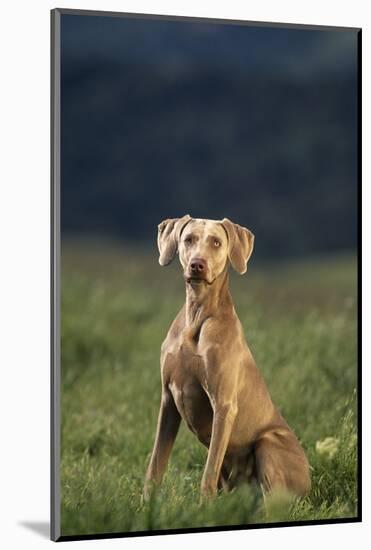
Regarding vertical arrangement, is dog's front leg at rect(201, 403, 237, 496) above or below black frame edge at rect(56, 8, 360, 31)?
below

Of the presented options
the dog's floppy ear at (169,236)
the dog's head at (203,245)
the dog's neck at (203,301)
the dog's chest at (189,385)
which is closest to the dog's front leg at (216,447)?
the dog's chest at (189,385)

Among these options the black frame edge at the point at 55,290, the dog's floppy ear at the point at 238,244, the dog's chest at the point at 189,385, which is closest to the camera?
the black frame edge at the point at 55,290

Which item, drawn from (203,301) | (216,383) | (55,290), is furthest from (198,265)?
(55,290)

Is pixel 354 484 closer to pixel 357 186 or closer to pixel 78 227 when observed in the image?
pixel 357 186

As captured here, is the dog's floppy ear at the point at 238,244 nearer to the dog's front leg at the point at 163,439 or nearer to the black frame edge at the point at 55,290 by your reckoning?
the dog's front leg at the point at 163,439

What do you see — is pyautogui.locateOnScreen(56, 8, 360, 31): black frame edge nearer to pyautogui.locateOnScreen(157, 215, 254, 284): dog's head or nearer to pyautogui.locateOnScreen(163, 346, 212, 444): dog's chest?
pyautogui.locateOnScreen(157, 215, 254, 284): dog's head

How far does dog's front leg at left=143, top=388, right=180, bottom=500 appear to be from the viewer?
23.2 ft

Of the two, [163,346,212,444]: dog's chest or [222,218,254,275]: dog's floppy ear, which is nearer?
[163,346,212,444]: dog's chest

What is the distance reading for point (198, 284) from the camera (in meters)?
6.95

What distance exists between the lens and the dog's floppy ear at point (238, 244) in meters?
7.04

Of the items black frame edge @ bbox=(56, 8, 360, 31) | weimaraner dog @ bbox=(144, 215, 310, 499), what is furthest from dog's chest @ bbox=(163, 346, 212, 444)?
black frame edge @ bbox=(56, 8, 360, 31)

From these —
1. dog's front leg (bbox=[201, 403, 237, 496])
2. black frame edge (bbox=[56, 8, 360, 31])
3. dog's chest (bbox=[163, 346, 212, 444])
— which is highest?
black frame edge (bbox=[56, 8, 360, 31])

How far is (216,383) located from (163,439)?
476 mm

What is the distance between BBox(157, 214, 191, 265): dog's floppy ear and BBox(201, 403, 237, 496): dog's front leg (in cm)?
86
